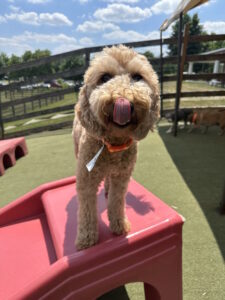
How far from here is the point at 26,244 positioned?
189 cm

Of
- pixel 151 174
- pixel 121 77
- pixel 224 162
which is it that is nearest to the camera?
pixel 121 77

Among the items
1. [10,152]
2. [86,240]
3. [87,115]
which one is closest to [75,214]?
[86,240]

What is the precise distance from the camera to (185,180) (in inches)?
129

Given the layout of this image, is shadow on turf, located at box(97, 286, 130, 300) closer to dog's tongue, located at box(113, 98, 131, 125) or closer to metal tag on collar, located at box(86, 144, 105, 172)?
metal tag on collar, located at box(86, 144, 105, 172)

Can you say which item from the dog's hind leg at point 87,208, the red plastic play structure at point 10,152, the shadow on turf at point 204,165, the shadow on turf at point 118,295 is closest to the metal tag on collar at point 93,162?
the dog's hind leg at point 87,208

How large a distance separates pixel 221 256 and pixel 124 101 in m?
1.65

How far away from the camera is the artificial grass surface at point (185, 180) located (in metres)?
1.79

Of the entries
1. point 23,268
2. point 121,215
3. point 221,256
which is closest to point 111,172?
point 121,215

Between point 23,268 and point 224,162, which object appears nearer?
point 23,268

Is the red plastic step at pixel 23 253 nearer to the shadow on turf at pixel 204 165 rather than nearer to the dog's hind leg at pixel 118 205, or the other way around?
the dog's hind leg at pixel 118 205

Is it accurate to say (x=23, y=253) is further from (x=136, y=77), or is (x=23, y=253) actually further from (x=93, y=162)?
(x=136, y=77)

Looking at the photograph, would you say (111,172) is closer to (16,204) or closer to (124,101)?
(124,101)

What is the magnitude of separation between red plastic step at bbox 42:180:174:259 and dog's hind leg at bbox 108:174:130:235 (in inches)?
2.3

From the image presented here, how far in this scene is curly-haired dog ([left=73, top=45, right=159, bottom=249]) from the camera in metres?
1.06
